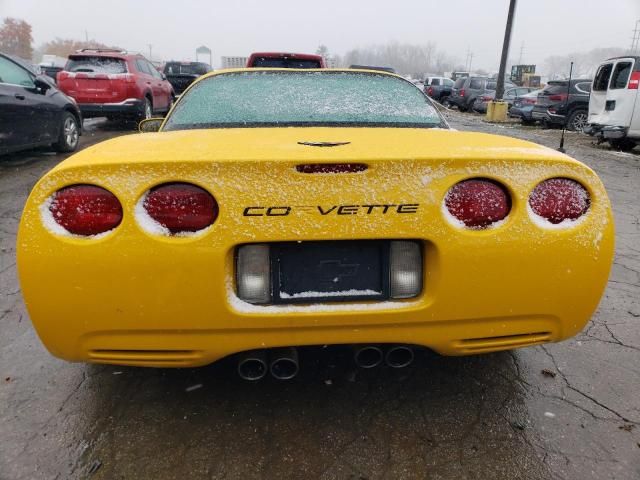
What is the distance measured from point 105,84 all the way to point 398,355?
1017cm

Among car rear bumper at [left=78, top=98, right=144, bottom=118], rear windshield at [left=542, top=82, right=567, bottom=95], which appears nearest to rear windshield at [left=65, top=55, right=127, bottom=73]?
car rear bumper at [left=78, top=98, right=144, bottom=118]

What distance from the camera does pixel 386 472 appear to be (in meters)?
1.67

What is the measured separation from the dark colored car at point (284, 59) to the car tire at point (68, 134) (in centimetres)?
305

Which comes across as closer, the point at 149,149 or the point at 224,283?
the point at 224,283

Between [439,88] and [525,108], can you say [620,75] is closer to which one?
[525,108]

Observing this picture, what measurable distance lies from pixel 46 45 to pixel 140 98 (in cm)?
15987

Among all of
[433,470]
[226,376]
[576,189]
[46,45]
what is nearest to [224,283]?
[226,376]

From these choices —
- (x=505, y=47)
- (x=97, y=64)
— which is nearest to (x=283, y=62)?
(x=97, y=64)

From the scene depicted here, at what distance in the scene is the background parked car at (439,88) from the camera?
29094mm

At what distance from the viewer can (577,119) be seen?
13.9 meters

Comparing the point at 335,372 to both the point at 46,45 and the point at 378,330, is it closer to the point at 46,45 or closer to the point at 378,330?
the point at 378,330

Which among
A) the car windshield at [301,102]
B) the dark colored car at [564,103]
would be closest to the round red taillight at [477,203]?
the car windshield at [301,102]

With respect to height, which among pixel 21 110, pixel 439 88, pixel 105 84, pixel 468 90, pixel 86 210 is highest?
pixel 86 210

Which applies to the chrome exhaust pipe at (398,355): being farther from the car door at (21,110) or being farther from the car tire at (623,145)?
the car tire at (623,145)
